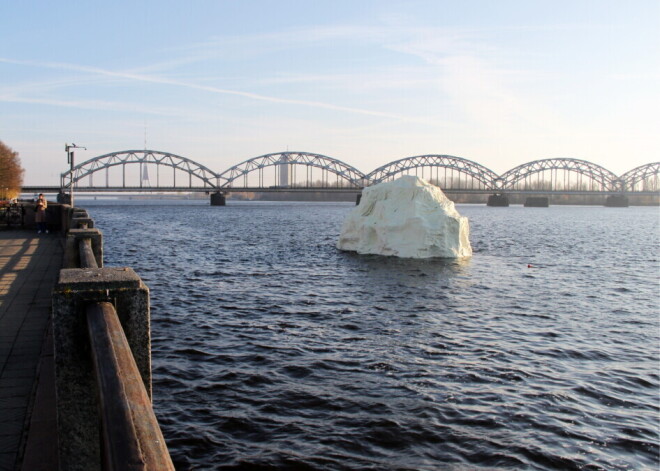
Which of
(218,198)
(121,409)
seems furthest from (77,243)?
(218,198)

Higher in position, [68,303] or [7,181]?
[7,181]

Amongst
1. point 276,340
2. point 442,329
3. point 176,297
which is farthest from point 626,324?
point 176,297

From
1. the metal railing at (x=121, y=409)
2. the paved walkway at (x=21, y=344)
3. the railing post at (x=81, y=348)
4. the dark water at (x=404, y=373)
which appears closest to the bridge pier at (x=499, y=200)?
the dark water at (x=404, y=373)

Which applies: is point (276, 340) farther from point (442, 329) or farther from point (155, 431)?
point (155, 431)

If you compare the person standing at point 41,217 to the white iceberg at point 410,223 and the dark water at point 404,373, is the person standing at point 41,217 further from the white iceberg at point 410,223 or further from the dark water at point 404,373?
the white iceberg at point 410,223

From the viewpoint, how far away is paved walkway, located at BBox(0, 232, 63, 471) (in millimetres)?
5301

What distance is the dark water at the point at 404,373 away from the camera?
820cm

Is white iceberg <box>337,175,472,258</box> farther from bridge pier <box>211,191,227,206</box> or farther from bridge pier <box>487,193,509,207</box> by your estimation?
bridge pier <box>487,193,509,207</box>

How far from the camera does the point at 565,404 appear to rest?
9938 millimetres

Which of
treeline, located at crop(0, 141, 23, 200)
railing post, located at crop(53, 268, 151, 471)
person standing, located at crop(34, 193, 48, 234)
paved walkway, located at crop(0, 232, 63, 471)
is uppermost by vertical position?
treeline, located at crop(0, 141, 23, 200)

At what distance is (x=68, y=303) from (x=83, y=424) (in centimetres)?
82

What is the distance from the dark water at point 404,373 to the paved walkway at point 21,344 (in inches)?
91.2

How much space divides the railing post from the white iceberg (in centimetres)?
2795

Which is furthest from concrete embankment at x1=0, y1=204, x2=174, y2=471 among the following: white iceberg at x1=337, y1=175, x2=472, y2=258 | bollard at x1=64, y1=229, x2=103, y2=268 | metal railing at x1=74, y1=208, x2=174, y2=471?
white iceberg at x1=337, y1=175, x2=472, y2=258
